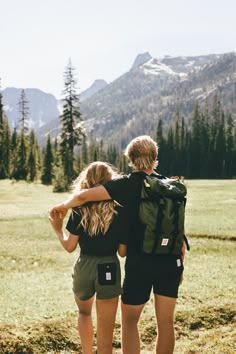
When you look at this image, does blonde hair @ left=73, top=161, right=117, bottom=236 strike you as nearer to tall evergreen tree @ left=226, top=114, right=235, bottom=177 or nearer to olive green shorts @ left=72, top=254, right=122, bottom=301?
olive green shorts @ left=72, top=254, right=122, bottom=301

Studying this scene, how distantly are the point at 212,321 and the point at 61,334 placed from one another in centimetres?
324

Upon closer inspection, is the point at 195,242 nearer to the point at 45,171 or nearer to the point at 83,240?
the point at 83,240

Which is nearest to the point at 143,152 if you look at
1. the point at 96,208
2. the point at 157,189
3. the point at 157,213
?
the point at 157,189

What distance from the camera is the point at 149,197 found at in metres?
5.64

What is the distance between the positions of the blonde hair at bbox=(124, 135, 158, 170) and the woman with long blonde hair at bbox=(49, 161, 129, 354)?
39 cm

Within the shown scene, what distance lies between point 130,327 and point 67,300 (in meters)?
5.75

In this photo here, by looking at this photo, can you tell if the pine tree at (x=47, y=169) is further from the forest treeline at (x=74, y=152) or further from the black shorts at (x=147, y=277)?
the black shorts at (x=147, y=277)

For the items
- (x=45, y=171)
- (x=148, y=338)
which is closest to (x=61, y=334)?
(x=148, y=338)

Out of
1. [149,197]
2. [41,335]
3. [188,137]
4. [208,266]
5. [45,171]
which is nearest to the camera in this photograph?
[149,197]

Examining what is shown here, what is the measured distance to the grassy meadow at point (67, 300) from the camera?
27.2ft

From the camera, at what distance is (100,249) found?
232 inches

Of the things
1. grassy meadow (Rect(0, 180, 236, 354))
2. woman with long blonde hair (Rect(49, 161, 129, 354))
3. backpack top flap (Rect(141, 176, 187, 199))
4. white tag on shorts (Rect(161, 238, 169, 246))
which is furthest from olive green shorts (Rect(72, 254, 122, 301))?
grassy meadow (Rect(0, 180, 236, 354))

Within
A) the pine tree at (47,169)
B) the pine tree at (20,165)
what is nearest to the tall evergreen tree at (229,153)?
the pine tree at (47,169)

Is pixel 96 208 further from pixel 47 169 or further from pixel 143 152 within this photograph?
pixel 47 169
